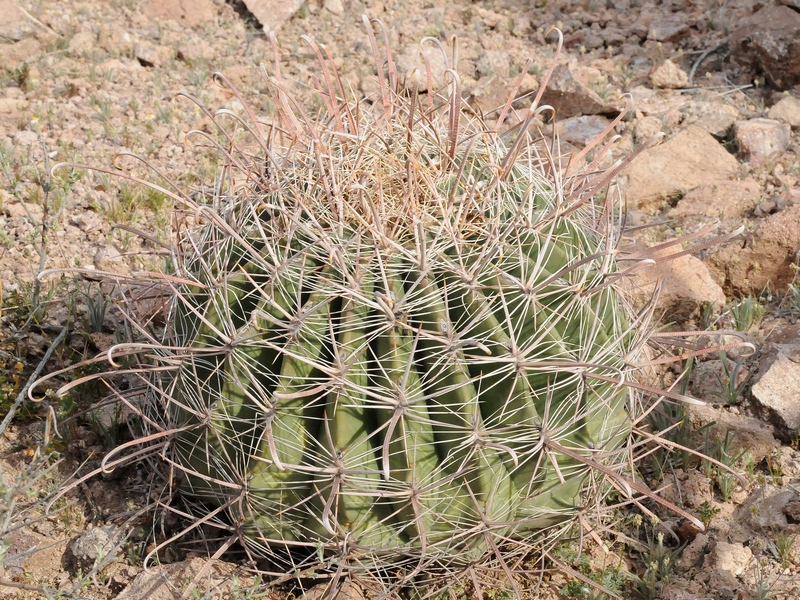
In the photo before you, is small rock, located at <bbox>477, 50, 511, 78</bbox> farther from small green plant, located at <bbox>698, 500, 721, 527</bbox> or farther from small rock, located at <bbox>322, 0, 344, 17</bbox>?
small green plant, located at <bbox>698, 500, 721, 527</bbox>

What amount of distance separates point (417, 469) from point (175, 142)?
11.5ft

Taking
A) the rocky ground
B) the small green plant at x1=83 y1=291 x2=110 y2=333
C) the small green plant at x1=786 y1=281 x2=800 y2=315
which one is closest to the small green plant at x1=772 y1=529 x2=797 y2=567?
the rocky ground

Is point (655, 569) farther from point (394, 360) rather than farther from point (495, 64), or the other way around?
point (495, 64)

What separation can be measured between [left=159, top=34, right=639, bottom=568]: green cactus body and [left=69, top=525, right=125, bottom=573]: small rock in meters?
0.39

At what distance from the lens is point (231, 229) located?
2469 mm

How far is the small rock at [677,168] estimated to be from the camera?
479cm

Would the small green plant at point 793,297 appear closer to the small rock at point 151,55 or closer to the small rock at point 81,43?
the small rock at point 151,55

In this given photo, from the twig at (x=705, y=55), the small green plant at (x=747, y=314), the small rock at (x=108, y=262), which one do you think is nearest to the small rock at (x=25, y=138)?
the small rock at (x=108, y=262)

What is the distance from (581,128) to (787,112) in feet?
4.10

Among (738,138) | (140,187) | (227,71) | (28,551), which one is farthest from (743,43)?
(28,551)

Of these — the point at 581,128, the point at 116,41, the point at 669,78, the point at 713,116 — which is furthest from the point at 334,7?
the point at 713,116

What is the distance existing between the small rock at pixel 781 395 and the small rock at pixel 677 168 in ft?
5.56

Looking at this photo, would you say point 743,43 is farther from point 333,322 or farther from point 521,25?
point 333,322

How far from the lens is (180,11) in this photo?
6.74m
